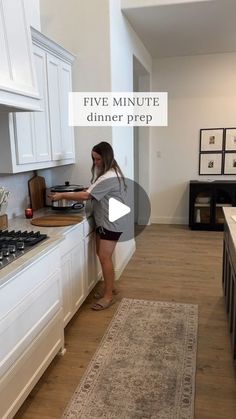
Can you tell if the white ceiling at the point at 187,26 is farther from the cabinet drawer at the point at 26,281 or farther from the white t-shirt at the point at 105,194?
the cabinet drawer at the point at 26,281

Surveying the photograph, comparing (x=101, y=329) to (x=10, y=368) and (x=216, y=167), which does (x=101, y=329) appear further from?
(x=216, y=167)

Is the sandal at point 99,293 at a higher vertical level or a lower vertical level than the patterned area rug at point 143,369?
higher

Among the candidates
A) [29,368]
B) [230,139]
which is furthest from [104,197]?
[230,139]

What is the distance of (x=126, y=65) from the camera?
12.4 feet

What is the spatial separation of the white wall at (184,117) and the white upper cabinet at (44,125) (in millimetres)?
2723

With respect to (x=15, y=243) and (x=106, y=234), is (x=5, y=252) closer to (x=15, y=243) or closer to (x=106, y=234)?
(x=15, y=243)

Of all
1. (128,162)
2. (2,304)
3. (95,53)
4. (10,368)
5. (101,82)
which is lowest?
(10,368)

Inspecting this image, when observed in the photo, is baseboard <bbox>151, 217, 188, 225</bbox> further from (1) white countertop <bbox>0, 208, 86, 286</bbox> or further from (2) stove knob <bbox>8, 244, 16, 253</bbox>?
(2) stove knob <bbox>8, 244, 16, 253</bbox>

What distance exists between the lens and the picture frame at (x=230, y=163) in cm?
554

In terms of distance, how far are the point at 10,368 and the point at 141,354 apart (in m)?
0.99

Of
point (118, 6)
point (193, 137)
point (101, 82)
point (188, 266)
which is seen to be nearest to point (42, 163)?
point (101, 82)

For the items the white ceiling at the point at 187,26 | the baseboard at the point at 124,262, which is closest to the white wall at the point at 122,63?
the white ceiling at the point at 187,26

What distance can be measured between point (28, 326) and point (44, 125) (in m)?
1.61

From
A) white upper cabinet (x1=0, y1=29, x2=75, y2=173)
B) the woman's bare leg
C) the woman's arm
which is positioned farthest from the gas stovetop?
the woman's bare leg
